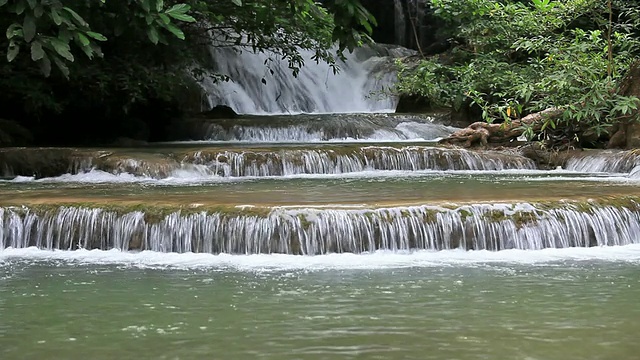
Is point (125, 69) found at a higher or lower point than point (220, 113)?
higher

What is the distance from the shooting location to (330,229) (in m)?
7.57

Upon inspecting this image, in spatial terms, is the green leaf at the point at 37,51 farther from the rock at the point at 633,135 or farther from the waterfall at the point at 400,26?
the waterfall at the point at 400,26

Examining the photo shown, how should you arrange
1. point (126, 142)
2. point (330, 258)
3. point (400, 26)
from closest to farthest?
point (330, 258) → point (126, 142) → point (400, 26)

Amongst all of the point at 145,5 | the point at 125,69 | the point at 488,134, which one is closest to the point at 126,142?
the point at 125,69

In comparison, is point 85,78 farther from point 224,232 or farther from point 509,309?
point 509,309

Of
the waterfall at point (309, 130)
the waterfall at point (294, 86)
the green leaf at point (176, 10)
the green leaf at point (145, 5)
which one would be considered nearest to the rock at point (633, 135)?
the waterfall at point (309, 130)

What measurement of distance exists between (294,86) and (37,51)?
20729 millimetres

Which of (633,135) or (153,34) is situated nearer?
(153,34)

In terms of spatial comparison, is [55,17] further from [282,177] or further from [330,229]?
[282,177]

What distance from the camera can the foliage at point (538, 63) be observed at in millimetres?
13570

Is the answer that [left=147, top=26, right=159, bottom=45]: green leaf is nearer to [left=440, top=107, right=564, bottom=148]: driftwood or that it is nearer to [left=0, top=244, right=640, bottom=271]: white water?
[left=0, top=244, right=640, bottom=271]: white water

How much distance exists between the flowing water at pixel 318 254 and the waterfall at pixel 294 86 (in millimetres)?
10169

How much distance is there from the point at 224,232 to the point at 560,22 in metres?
10.3

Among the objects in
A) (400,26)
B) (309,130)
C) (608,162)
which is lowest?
(608,162)
